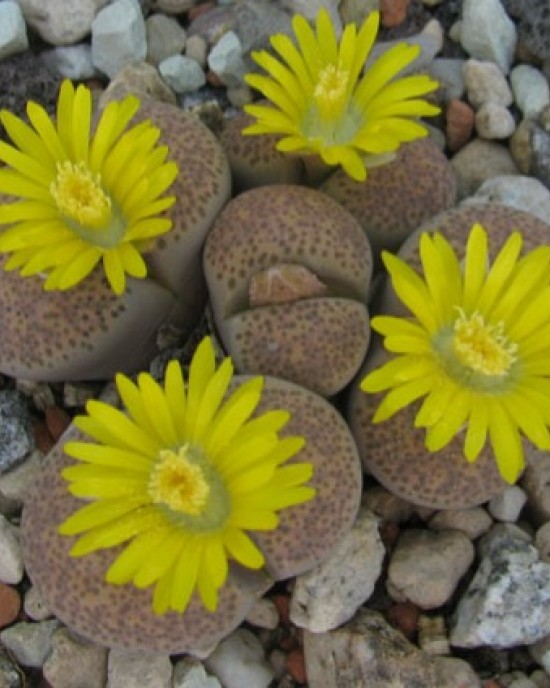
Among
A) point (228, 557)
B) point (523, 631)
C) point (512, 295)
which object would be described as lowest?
point (523, 631)

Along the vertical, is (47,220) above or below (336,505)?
above

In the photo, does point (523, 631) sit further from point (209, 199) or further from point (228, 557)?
point (209, 199)

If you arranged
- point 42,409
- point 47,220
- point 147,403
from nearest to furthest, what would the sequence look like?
1. point 147,403
2. point 47,220
3. point 42,409

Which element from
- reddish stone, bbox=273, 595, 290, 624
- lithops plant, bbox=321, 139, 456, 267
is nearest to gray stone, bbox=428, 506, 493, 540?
reddish stone, bbox=273, 595, 290, 624

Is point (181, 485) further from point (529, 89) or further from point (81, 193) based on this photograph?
point (529, 89)

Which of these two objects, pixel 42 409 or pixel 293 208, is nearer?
pixel 293 208

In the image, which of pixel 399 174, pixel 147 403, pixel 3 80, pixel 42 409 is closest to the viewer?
pixel 147 403

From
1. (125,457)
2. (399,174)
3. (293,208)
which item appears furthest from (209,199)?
(125,457)

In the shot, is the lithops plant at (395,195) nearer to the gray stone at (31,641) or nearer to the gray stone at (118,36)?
the gray stone at (118,36)

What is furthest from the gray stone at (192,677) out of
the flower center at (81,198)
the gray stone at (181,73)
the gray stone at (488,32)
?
the gray stone at (488,32)
